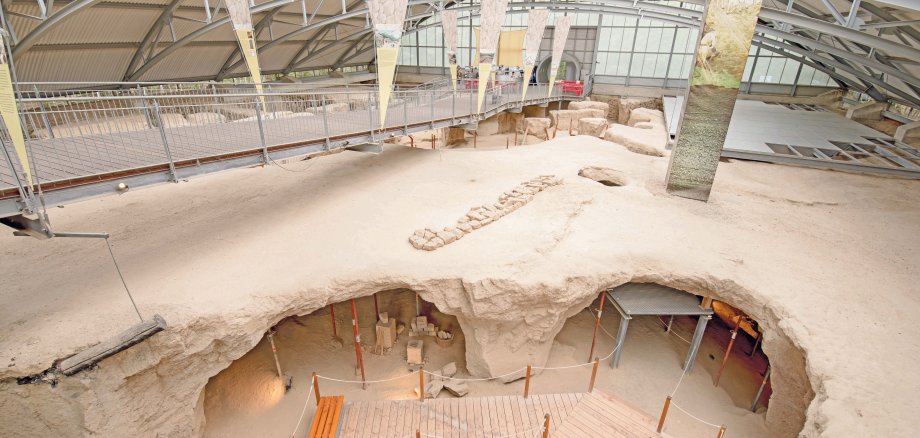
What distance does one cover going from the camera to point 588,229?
8.84 metres

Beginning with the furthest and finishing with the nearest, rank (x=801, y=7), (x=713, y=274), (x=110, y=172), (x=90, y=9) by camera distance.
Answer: (x=801, y=7) < (x=90, y=9) < (x=713, y=274) < (x=110, y=172)

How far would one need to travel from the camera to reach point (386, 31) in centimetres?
963

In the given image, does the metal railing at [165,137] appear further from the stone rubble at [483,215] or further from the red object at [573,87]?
the red object at [573,87]

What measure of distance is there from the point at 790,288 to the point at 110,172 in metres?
10.8

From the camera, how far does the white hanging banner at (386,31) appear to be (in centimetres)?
949

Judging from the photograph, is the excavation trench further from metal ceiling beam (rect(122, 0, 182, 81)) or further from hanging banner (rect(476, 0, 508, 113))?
metal ceiling beam (rect(122, 0, 182, 81))

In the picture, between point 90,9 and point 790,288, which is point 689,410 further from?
point 90,9

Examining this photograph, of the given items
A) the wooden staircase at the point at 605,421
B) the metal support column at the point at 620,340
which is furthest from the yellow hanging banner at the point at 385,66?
the wooden staircase at the point at 605,421

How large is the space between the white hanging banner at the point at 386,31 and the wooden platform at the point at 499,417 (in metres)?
6.86

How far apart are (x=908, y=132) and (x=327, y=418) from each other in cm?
2424

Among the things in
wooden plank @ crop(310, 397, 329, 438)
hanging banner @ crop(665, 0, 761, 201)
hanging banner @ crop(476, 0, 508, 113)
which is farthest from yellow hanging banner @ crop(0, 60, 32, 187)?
hanging banner @ crop(665, 0, 761, 201)

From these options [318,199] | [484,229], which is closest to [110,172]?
[318,199]

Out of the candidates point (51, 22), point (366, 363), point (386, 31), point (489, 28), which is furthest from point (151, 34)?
point (366, 363)

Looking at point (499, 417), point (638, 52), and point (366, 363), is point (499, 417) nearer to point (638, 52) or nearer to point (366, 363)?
point (366, 363)
